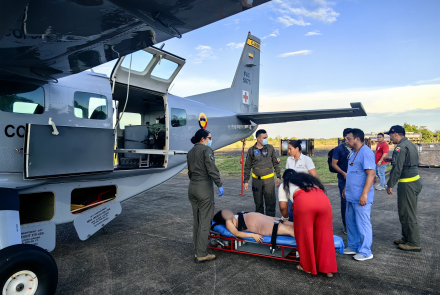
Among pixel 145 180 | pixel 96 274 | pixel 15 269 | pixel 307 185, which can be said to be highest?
pixel 307 185

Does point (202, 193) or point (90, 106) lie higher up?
point (90, 106)

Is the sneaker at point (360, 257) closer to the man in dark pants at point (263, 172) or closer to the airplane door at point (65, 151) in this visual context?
the man in dark pants at point (263, 172)

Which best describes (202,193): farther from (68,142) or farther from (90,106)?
(90,106)

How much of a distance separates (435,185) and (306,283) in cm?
999

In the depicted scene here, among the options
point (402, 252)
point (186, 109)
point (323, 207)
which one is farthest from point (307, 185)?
point (186, 109)

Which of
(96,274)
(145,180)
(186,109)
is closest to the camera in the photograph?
(96,274)

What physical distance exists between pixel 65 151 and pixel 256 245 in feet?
10.5

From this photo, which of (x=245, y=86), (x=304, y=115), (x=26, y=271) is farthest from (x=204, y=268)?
(x=245, y=86)

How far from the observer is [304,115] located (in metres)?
7.57

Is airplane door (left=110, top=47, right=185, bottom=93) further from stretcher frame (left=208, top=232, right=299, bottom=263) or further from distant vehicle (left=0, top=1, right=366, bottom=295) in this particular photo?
stretcher frame (left=208, top=232, right=299, bottom=263)

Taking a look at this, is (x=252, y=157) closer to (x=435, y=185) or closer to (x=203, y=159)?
(x=203, y=159)

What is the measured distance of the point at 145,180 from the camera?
5863mm

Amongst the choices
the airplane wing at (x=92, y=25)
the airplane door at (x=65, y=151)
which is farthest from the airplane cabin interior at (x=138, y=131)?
the airplane wing at (x=92, y=25)

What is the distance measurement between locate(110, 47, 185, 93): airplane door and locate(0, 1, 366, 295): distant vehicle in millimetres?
20
